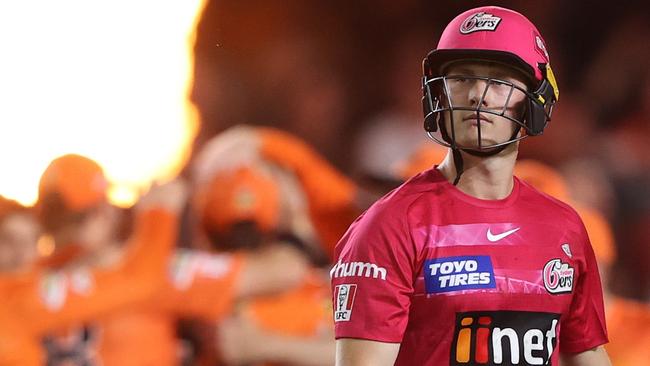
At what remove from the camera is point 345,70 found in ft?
24.7

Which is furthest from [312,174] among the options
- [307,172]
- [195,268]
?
[195,268]

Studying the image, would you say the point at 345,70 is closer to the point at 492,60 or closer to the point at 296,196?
A: the point at 296,196

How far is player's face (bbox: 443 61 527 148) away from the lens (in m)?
2.44

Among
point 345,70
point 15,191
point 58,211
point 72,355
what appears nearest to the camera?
point 72,355

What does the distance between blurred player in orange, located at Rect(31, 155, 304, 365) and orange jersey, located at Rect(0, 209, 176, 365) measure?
0.08 ft

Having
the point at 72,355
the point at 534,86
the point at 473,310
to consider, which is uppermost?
the point at 534,86

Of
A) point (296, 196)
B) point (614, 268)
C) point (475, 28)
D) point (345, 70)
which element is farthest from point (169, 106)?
point (475, 28)

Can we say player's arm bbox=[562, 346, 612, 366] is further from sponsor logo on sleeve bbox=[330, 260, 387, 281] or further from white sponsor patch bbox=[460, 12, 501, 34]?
white sponsor patch bbox=[460, 12, 501, 34]

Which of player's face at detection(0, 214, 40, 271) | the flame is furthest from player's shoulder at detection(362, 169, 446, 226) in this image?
the flame

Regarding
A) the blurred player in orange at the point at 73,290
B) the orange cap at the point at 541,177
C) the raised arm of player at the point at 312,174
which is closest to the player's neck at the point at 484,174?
the orange cap at the point at 541,177

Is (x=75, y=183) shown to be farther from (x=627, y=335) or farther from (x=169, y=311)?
(x=627, y=335)

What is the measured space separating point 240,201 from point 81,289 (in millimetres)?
808

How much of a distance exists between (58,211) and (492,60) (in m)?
3.37

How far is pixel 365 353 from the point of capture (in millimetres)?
2322
